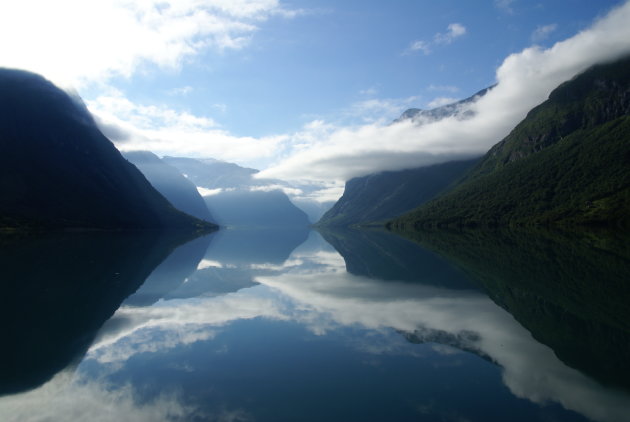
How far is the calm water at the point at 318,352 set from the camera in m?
10.6

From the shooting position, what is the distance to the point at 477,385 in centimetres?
1203

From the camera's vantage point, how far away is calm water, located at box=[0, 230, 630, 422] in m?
10.6

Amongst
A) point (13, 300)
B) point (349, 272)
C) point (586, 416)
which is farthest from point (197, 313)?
point (349, 272)

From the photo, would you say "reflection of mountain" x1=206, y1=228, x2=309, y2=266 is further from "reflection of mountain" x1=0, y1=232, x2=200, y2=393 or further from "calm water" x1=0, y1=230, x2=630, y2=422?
"calm water" x1=0, y1=230, x2=630, y2=422

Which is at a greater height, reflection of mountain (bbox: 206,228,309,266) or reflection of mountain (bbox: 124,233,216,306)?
reflection of mountain (bbox: 124,233,216,306)

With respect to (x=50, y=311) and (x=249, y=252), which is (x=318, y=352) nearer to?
(x=50, y=311)

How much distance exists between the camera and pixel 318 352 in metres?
15.3

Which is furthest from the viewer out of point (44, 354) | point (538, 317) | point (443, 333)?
point (538, 317)

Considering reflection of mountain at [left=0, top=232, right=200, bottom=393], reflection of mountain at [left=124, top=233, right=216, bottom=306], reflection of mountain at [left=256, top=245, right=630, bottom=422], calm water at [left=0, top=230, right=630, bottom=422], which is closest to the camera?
calm water at [left=0, top=230, right=630, bottom=422]

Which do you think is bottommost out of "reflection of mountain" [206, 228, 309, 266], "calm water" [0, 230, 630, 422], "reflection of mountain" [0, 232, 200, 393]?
"reflection of mountain" [206, 228, 309, 266]

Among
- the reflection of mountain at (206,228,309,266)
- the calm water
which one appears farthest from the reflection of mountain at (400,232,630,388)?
the reflection of mountain at (206,228,309,266)

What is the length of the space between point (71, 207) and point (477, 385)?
185538 mm

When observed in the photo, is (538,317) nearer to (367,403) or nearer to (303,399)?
(367,403)

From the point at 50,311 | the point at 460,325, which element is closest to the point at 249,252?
the point at 50,311
